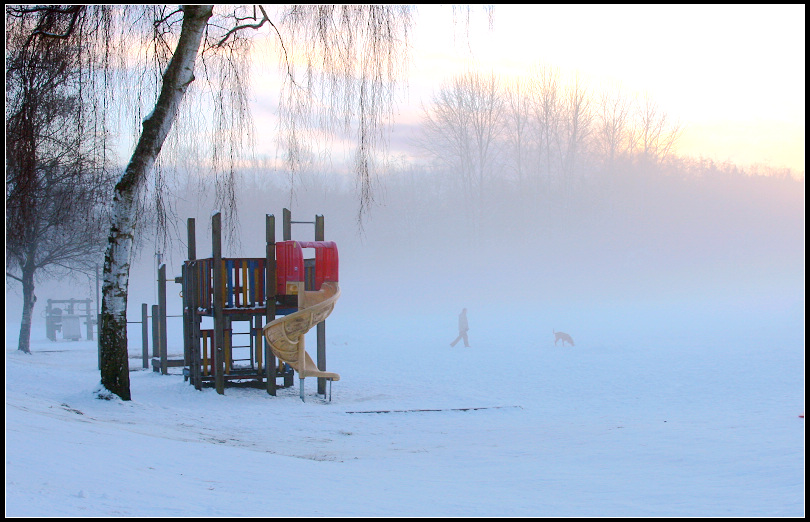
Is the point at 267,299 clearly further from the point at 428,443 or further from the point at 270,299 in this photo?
the point at 428,443

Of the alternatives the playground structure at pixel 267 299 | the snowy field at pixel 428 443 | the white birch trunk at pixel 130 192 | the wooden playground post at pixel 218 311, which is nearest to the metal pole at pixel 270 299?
the playground structure at pixel 267 299

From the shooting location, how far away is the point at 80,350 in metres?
25.2

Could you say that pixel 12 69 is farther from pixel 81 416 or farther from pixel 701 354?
pixel 701 354

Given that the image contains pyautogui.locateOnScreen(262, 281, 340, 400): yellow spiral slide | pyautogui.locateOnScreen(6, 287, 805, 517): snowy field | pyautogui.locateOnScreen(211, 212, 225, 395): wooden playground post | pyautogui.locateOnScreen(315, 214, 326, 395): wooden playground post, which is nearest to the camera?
pyautogui.locateOnScreen(6, 287, 805, 517): snowy field

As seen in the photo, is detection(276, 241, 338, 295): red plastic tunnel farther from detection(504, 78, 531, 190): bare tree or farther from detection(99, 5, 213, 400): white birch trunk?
detection(504, 78, 531, 190): bare tree

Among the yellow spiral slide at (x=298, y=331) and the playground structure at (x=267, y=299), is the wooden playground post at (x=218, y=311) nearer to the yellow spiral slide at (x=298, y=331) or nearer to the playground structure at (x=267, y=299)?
the playground structure at (x=267, y=299)

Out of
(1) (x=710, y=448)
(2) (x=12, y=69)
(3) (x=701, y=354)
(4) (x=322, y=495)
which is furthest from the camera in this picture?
(3) (x=701, y=354)

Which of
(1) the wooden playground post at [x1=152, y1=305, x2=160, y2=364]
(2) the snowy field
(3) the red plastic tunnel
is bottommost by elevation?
(2) the snowy field

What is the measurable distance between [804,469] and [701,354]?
16.9 metres

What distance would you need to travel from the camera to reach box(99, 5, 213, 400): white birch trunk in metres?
9.94

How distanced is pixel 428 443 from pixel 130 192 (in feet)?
16.6

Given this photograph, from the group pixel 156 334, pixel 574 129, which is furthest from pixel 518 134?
pixel 156 334

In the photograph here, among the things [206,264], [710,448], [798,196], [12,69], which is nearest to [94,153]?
[12,69]

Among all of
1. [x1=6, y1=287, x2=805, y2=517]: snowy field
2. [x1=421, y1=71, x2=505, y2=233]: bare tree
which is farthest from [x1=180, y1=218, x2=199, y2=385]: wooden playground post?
[x1=421, y1=71, x2=505, y2=233]: bare tree
